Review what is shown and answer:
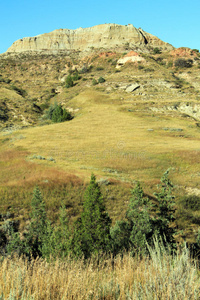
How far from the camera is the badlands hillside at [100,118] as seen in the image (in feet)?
90.0

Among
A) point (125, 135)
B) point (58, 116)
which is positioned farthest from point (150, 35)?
point (125, 135)

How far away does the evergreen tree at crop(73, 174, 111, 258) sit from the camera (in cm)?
1362

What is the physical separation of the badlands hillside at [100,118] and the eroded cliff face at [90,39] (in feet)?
2.20

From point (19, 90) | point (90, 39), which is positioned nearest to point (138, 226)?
point (19, 90)

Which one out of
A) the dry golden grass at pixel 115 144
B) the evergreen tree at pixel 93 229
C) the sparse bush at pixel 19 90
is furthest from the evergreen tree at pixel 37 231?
the sparse bush at pixel 19 90

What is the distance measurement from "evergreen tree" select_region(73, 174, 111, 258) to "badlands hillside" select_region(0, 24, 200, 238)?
6.95 m

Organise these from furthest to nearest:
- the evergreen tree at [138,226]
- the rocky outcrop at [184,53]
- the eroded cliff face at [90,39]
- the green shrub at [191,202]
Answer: the eroded cliff face at [90,39] → the rocky outcrop at [184,53] → the green shrub at [191,202] → the evergreen tree at [138,226]

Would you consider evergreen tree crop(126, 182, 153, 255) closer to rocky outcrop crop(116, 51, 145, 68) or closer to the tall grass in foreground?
the tall grass in foreground

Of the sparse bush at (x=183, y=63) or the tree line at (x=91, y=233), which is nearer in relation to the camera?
the tree line at (x=91, y=233)

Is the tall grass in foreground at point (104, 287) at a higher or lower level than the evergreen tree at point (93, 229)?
higher

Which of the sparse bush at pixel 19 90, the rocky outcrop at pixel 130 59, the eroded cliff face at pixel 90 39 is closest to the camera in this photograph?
the sparse bush at pixel 19 90

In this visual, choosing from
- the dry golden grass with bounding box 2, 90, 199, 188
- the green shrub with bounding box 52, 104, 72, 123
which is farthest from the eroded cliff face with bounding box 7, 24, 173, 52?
the dry golden grass with bounding box 2, 90, 199, 188

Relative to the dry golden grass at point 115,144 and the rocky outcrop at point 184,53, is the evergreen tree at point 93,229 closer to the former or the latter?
the dry golden grass at point 115,144

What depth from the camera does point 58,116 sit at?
2653 inches
